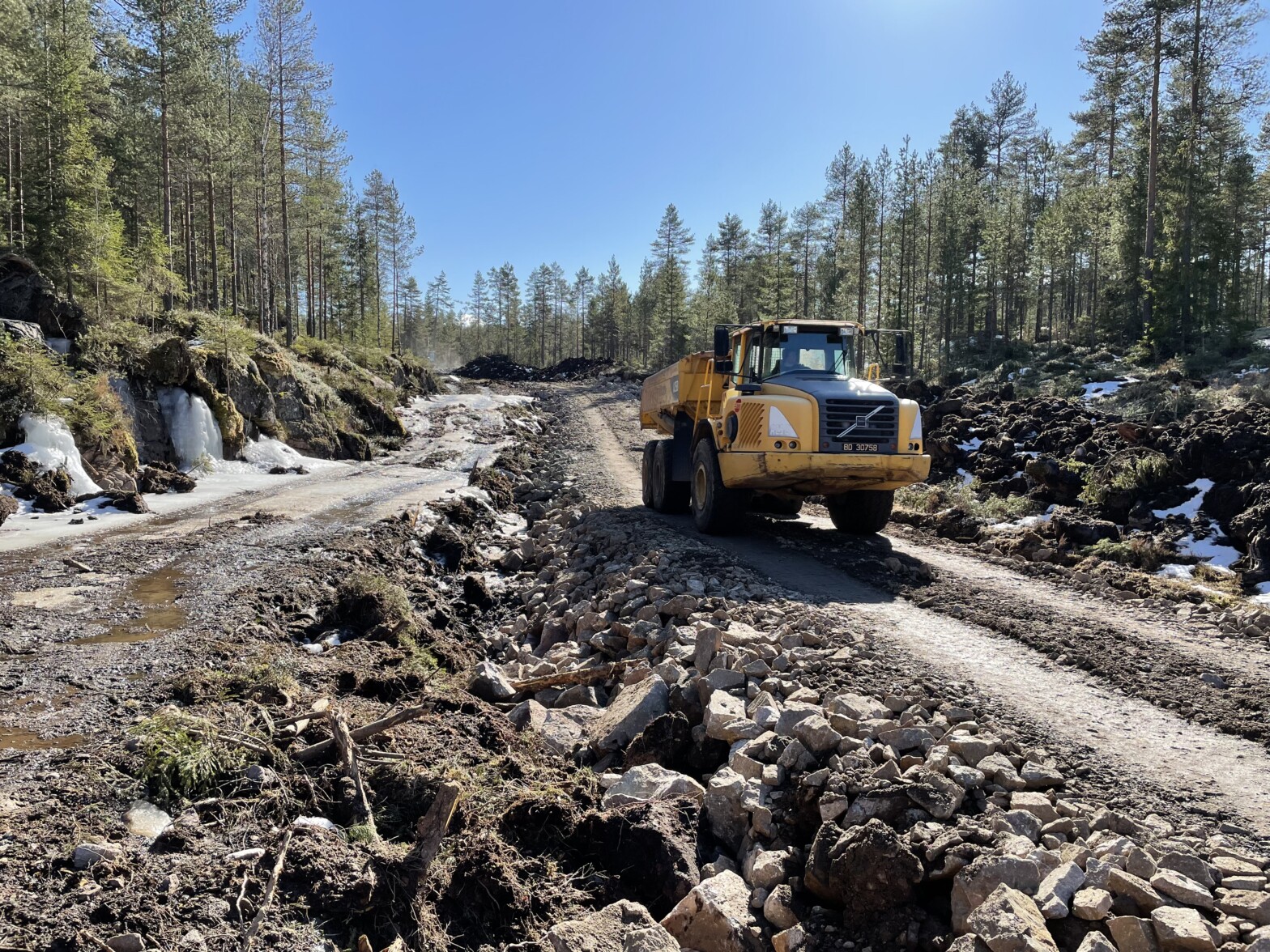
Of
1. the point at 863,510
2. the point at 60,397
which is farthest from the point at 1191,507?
the point at 60,397

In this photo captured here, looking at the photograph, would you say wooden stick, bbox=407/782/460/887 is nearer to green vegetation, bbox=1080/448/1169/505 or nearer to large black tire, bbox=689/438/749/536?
large black tire, bbox=689/438/749/536

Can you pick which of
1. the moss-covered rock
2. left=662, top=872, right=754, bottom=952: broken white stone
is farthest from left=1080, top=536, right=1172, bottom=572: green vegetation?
the moss-covered rock

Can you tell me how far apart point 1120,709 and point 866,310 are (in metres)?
48.9

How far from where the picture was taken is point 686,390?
12672mm

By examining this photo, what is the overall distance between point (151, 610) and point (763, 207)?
195 feet

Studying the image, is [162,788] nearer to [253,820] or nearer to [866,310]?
[253,820]

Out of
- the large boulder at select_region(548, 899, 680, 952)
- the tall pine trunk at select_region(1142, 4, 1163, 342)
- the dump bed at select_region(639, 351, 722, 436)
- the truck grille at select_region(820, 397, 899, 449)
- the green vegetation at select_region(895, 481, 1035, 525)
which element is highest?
the tall pine trunk at select_region(1142, 4, 1163, 342)

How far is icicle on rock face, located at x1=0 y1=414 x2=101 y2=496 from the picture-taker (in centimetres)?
1322

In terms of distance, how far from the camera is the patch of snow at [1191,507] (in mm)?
11367

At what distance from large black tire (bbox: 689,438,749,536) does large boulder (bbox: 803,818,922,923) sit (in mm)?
7285

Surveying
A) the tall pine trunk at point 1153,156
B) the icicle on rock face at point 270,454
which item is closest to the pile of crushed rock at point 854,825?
the icicle on rock face at point 270,454

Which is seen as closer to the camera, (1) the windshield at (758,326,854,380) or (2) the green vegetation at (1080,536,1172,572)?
(2) the green vegetation at (1080,536,1172,572)

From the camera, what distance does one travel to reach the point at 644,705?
5.47m

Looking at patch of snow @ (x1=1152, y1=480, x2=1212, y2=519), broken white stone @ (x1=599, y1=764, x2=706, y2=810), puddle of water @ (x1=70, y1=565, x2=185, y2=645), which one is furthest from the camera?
patch of snow @ (x1=1152, y1=480, x2=1212, y2=519)
